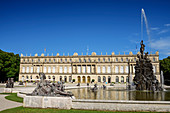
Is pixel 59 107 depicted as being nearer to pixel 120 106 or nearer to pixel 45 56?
pixel 120 106

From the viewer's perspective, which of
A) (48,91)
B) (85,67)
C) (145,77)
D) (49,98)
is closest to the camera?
(49,98)

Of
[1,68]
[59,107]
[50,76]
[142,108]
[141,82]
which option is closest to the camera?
[142,108]

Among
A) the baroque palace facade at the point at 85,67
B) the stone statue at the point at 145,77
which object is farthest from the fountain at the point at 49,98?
the baroque palace facade at the point at 85,67

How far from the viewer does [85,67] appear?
84.2m

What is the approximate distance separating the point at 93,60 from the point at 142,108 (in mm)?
76057

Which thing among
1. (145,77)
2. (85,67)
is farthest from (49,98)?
(85,67)

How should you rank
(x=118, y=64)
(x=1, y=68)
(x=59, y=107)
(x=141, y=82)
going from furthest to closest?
(x=118, y=64), (x=1, y=68), (x=141, y=82), (x=59, y=107)

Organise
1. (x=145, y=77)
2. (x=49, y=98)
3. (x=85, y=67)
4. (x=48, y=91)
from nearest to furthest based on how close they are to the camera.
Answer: (x=49, y=98) < (x=48, y=91) < (x=145, y=77) < (x=85, y=67)

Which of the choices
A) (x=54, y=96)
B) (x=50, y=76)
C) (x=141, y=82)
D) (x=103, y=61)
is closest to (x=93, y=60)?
(x=103, y=61)

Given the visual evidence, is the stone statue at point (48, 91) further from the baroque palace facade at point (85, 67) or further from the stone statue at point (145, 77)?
the baroque palace facade at point (85, 67)

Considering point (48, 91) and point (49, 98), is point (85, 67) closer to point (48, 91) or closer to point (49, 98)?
point (48, 91)

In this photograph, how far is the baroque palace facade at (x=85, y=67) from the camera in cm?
8088

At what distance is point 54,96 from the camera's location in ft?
30.6

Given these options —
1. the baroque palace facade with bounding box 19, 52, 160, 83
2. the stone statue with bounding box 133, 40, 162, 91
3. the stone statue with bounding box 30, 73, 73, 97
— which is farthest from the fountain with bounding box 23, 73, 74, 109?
the baroque palace facade with bounding box 19, 52, 160, 83
